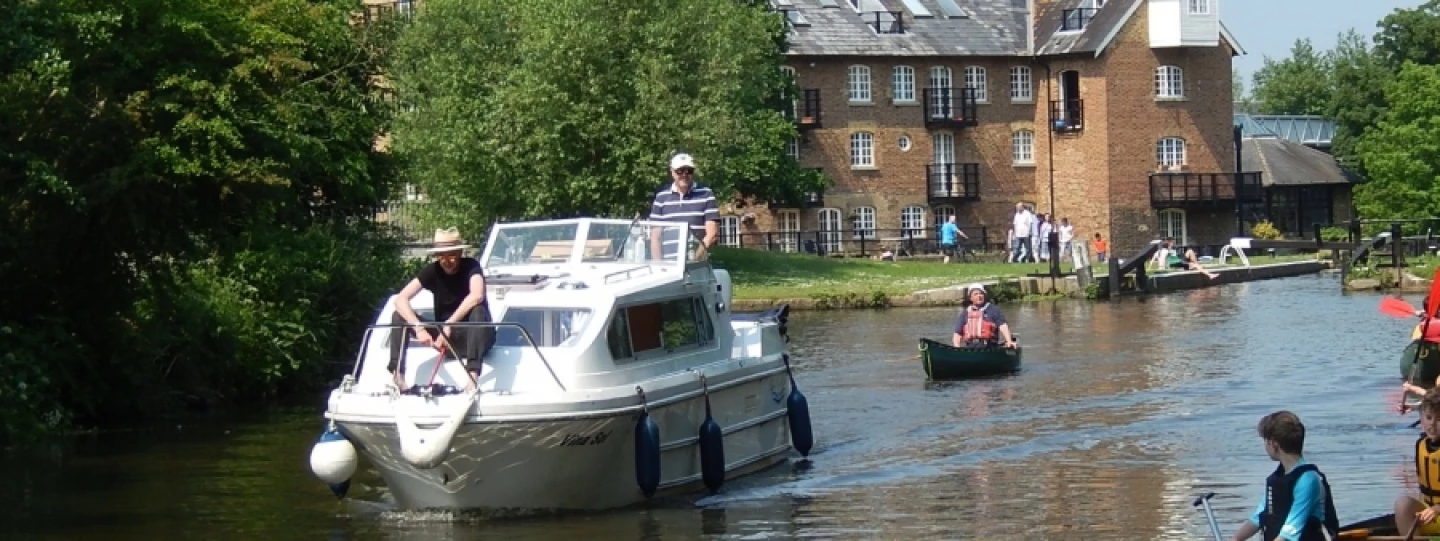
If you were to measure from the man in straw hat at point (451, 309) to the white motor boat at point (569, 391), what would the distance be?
0.15 m

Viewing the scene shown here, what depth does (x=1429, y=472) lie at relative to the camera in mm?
14469

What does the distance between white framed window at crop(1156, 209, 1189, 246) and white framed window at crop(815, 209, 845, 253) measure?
11533 millimetres

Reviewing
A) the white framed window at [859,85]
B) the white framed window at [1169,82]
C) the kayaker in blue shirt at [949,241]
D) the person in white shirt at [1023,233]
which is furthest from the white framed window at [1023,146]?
the person in white shirt at [1023,233]

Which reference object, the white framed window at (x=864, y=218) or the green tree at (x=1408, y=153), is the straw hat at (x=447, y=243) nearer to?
the white framed window at (x=864, y=218)

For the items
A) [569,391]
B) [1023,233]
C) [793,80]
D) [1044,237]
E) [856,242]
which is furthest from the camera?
[856,242]

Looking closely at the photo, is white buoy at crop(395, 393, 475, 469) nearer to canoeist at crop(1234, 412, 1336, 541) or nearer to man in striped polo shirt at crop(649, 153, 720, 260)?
man in striped polo shirt at crop(649, 153, 720, 260)

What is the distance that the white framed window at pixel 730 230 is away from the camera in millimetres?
78250

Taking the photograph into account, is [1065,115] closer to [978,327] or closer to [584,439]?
[978,327]

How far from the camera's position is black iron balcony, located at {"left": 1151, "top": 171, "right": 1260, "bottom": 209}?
80.6 m

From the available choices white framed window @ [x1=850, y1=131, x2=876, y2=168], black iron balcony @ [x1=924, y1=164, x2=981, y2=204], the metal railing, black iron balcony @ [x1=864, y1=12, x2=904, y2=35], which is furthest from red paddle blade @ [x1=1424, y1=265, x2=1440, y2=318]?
black iron balcony @ [x1=864, y1=12, x2=904, y2=35]

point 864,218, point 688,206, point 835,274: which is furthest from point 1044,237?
point 688,206

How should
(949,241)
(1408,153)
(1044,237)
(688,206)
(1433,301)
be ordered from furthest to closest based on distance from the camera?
(1408,153) → (949,241) → (1044,237) → (1433,301) → (688,206)

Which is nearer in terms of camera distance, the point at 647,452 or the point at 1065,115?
the point at 647,452

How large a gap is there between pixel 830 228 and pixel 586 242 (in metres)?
59.6
